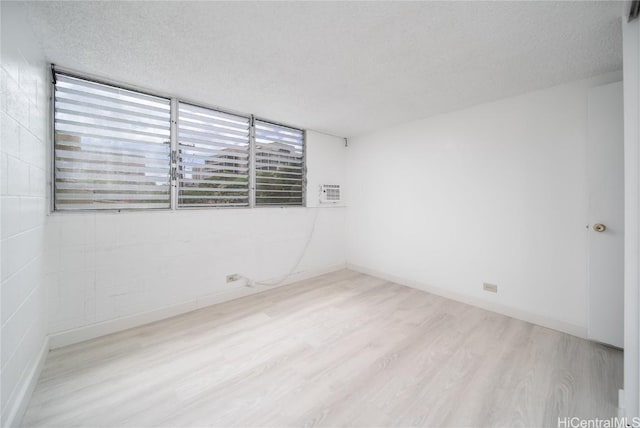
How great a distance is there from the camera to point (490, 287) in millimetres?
2834

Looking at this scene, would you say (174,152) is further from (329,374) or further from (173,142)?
(329,374)

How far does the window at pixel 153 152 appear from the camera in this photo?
7.15ft

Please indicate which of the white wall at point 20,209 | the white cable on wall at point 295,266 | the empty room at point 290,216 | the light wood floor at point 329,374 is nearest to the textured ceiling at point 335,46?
the empty room at point 290,216

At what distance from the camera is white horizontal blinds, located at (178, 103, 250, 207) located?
110 inches

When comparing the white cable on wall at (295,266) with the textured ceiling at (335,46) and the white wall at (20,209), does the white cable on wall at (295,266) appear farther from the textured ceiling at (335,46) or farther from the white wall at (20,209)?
the textured ceiling at (335,46)

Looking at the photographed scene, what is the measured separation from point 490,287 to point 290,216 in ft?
8.79

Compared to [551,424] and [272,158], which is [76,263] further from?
[551,424]

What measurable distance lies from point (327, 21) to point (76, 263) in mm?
2772

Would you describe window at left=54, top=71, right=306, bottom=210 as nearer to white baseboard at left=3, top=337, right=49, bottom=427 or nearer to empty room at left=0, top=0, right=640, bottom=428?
empty room at left=0, top=0, right=640, bottom=428

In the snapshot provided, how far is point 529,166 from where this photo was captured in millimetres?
2557

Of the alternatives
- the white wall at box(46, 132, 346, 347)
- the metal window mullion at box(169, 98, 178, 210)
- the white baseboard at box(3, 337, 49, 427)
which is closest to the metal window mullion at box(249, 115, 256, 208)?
the white wall at box(46, 132, 346, 347)

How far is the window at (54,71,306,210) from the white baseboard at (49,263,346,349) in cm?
107

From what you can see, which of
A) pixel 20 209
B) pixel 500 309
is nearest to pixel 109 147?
pixel 20 209

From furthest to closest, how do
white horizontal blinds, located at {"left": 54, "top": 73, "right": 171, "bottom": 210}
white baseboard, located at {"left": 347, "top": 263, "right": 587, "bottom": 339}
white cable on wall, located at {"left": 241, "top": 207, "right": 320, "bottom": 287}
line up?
white cable on wall, located at {"left": 241, "top": 207, "right": 320, "bottom": 287} < white baseboard, located at {"left": 347, "top": 263, "right": 587, "bottom": 339} < white horizontal blinds, located at {"left": 54, "top": 73, "right": 171, "bottom": 210}
